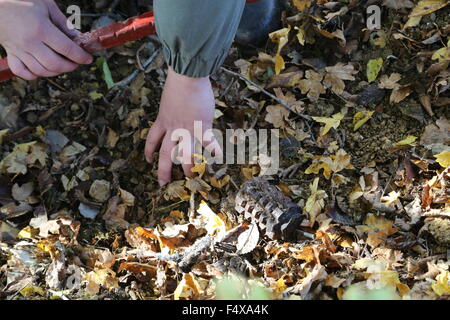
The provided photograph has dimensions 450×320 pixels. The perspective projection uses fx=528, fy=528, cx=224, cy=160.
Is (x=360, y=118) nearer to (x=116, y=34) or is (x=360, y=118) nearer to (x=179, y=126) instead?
(x=179, y=126)

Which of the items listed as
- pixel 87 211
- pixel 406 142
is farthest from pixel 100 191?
pixel 406 142

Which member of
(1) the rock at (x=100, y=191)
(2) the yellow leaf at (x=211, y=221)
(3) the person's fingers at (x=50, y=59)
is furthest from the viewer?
(1) the rock at (x=100, y=191)

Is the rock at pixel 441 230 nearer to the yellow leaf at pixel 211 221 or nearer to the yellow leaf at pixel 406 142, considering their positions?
the yellow leaf at pixel 406 142

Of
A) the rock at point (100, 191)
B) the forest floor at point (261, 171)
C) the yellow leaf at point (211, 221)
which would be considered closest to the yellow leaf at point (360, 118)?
the forest floor at point (261, 171)

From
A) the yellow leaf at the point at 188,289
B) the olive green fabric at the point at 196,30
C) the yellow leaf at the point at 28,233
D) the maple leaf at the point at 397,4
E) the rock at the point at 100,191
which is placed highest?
the olive green fabric at the point at 196,30

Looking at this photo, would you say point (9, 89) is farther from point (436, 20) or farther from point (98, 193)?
point (436, 20)

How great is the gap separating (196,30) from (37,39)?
2.17 feet

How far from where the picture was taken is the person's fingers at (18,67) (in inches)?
80.0

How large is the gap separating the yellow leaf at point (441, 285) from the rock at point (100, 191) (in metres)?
1.23

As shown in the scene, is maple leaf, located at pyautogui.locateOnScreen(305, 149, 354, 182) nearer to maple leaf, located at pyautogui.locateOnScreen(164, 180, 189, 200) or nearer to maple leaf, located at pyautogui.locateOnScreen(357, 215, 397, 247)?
maple leaf, located at pyautogui.locateOnScreen(357, 215, 397, 247)

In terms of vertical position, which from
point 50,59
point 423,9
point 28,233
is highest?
point 423,9

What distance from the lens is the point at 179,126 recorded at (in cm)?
205

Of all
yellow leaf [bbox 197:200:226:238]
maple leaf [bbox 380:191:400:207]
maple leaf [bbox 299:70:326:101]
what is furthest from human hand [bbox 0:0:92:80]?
maple leaf [bbox 380:191:400:207]

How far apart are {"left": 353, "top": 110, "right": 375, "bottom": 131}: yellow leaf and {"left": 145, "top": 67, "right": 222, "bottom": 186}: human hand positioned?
21.7 inches
